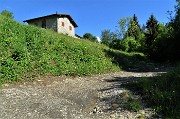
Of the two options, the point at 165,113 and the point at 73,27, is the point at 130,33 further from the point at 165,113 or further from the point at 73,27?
the point at 165,113

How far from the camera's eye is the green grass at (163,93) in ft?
49.5

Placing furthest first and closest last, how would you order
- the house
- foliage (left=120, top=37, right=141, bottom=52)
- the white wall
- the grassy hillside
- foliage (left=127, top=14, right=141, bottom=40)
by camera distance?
foliage (left=127, top=14, right=141, bottom=40), foliage (left=120, top=37, right=141, bottom=52), the white wall, the house, the grassy hillside

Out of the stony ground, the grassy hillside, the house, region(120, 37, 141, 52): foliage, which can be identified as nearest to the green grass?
the stony ground

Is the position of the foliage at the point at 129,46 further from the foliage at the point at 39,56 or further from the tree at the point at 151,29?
the foliage at the point at 39,56

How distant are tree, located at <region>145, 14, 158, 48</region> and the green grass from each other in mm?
58303

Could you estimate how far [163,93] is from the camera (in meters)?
16.9

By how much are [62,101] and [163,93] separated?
5.14 meters

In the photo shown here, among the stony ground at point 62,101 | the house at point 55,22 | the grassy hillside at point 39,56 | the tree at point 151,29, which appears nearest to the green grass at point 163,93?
the stony ground at point 62,101

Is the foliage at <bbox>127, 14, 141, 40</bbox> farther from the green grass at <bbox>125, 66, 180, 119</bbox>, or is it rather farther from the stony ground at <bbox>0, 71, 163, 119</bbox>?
the green grass at <bbox>125, 66, 180, 119</bbox>

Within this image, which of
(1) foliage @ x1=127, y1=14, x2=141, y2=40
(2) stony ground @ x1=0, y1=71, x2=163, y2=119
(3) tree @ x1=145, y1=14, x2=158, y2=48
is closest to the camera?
(2) stony ground @ x1=0, y1=71, x2=163, y2=119

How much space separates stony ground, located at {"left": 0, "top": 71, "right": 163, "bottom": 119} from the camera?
15055mm

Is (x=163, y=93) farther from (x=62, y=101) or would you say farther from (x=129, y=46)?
(x=129, y=46)

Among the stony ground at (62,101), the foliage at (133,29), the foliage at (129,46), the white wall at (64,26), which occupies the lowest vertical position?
the stony ground at (62,101)

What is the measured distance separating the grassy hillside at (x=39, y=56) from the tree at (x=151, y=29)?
4737cm
